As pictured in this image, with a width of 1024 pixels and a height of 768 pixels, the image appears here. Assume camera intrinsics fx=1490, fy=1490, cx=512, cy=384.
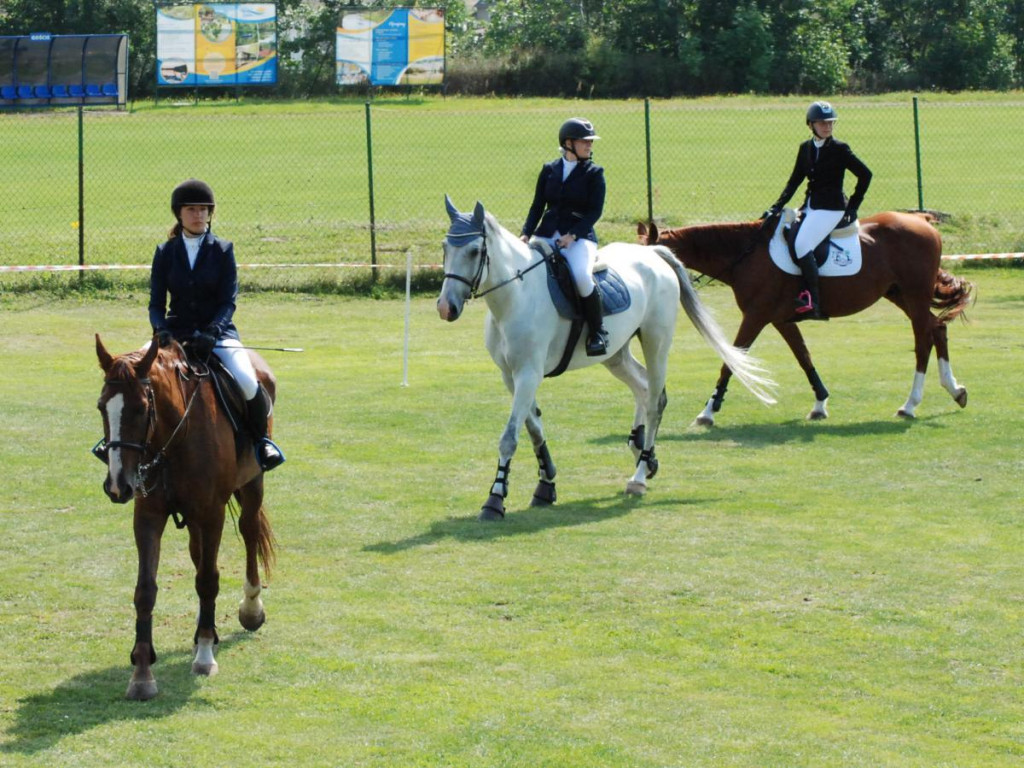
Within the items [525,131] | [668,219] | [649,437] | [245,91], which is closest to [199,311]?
[649,437]

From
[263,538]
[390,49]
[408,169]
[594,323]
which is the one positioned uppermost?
[390,49]

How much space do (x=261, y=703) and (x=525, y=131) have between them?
42418 millimetres

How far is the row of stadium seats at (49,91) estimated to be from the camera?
56219 mm

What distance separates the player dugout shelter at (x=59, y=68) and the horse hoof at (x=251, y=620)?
168ft

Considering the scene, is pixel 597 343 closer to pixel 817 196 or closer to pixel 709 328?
pixel 709 328

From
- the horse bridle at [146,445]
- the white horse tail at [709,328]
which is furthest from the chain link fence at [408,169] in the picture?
the horse bridle at [146,445]

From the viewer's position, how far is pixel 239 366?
794 cm

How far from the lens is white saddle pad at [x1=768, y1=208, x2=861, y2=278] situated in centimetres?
1479

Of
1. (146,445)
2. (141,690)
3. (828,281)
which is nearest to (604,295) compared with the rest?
(828,281)

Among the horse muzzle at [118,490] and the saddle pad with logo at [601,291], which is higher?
the saddle pad with logo at [601,291]

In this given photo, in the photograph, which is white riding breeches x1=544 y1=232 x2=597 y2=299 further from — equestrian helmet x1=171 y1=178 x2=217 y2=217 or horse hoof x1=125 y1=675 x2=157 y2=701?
horse hoof x1=125 y1=675 x2=157 y2=701

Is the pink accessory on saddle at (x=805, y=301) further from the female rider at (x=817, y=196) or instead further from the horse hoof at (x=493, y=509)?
the horse hoof at (x=493, y=509)

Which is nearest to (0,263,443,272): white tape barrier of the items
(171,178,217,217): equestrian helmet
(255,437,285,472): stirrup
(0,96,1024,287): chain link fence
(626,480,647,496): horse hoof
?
(0,96,1024,287): chain link fence

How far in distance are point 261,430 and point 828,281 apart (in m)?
8.28
